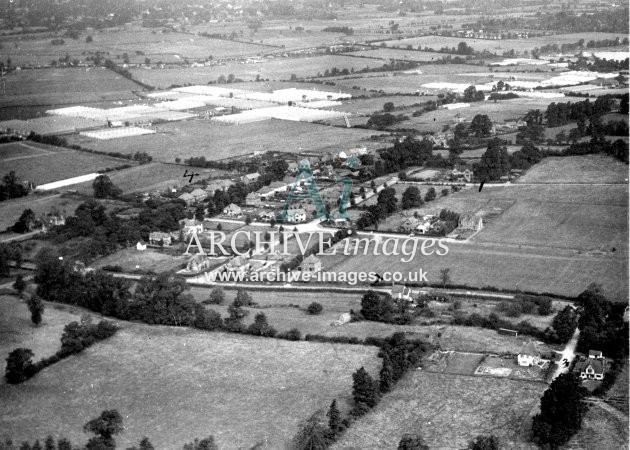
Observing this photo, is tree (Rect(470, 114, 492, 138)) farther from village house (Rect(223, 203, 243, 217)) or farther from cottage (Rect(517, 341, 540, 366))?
cottage (Rect(517, 341, 540, 366))

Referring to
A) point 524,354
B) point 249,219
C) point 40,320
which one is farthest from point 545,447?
point 249,219

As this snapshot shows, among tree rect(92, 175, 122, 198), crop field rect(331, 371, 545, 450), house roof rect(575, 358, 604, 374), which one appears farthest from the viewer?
tree rect(92, 175, 122, 198)

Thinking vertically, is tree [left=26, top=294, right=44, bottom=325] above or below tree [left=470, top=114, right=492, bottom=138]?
below

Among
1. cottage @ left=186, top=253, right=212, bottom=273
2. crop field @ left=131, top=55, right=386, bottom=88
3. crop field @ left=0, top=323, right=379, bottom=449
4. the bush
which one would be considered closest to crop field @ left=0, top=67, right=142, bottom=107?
crop field @ left=131, top=55, right=386, bottom=88

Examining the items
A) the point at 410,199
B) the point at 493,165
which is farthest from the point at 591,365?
the point at 493,165

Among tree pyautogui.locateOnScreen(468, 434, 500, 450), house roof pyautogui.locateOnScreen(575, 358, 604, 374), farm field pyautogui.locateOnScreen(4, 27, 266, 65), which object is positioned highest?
farm field pyautogui.locateOnScreen(4, 27, 266, 65)

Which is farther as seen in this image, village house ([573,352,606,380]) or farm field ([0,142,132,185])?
farm field ([0,142,132,185])

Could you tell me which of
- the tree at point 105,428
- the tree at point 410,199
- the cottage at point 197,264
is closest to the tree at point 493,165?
the tree at point 410,199
